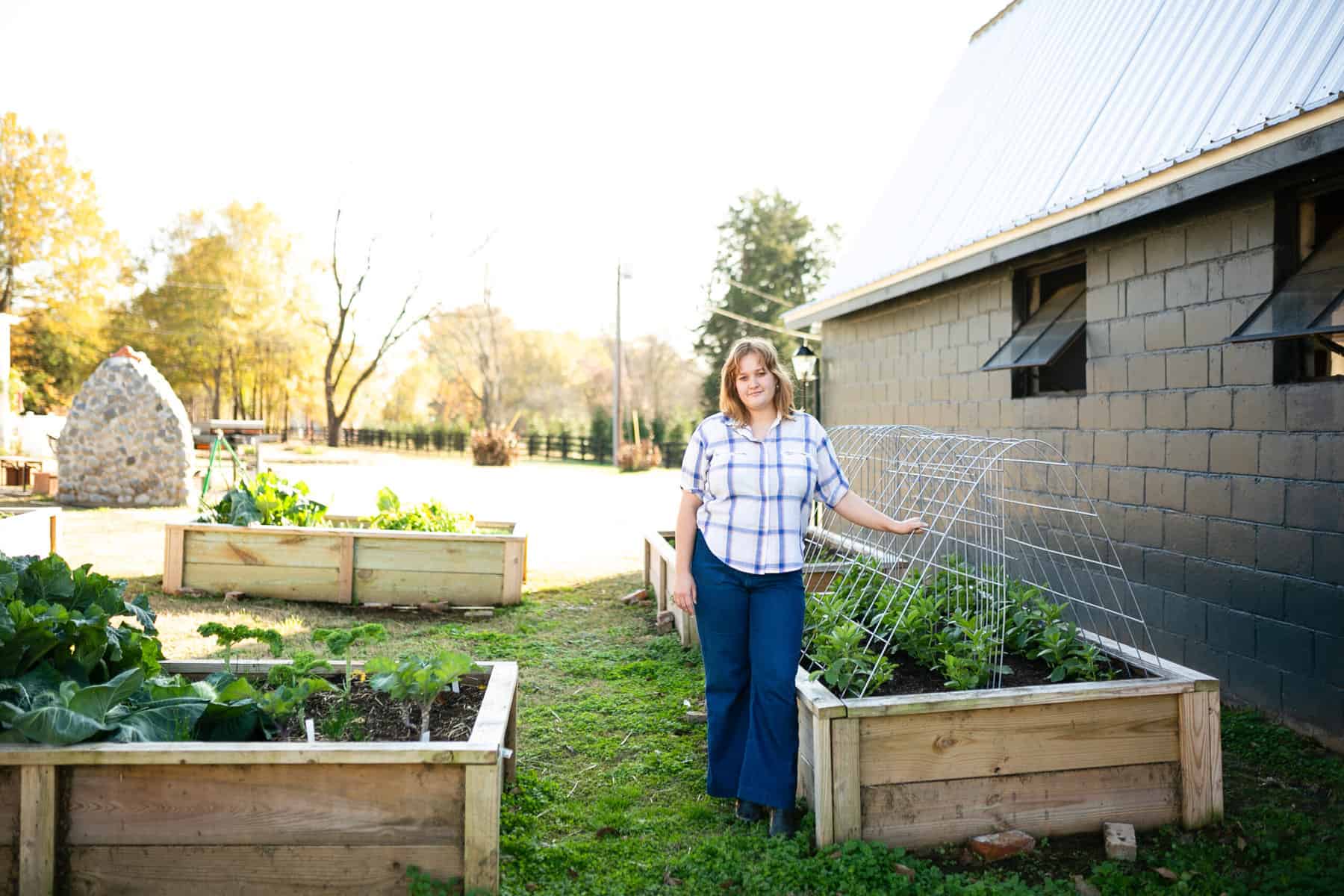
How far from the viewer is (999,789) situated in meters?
3.09

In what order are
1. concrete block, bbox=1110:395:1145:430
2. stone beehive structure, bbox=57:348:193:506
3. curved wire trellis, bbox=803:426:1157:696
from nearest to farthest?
curved wire trellis, bbox=803:426:1157:696 < concrete block, bbox=1110:395:1145:430 < stone beehive structure, bbox=57:348:193:506

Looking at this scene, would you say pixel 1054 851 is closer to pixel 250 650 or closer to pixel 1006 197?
pixel 250 650

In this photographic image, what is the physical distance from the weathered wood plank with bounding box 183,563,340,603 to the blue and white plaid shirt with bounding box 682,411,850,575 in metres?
4.17

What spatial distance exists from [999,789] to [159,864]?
251 cm

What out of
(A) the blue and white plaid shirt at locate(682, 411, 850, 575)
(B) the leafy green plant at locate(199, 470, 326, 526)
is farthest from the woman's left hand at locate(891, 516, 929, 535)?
(B) the leafy green plant at locate(199, 470, 326, 526)

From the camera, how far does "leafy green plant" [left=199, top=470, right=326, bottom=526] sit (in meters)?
6.79

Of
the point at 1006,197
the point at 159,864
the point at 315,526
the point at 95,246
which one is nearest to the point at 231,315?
the point at 95,246

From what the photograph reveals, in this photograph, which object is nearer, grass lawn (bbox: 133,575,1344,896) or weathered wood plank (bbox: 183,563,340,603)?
grass lawn (bbox: 133,575,1344,896)

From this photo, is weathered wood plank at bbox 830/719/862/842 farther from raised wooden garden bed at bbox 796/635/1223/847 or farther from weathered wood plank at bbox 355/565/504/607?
weathered wood plank at bbox 355/565/504/607

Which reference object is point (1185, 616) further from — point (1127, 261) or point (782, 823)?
point (782, 823)

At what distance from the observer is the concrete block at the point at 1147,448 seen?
4.91 meters

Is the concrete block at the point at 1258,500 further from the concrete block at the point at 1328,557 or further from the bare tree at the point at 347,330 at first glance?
the bare tree at the point at 347,330

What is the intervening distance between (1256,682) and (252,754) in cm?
418

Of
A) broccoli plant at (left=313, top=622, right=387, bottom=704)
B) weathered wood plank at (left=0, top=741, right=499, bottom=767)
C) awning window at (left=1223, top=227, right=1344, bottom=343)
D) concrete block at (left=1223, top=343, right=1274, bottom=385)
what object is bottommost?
weathered wood plank at (left=0, top=741, right=499, bottom=767)
